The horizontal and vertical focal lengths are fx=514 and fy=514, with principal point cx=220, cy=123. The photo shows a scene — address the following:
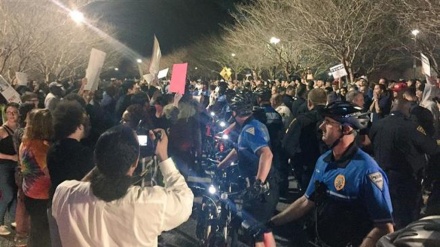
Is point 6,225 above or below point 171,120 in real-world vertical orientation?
below

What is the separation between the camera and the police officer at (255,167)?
16.3ft

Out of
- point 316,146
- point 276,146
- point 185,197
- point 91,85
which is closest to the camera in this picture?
point 185,197

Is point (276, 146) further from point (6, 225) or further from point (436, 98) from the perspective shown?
point (6, 225)

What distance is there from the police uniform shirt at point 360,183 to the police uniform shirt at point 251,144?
6.07ft

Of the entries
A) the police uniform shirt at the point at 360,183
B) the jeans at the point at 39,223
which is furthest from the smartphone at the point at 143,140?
the police uniform shirt at the point at 360,183

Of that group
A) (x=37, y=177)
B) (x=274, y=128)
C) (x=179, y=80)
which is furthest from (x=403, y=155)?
(x=179, y=80)

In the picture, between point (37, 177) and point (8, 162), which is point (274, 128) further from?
point (37, 177)

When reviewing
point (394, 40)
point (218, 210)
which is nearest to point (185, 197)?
point (218, 210)

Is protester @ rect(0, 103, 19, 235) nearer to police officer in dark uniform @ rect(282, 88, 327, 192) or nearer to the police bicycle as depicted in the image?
the police bicycle

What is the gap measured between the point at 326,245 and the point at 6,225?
5.91 metres

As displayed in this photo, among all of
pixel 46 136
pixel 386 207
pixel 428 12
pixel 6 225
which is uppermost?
Answer: pixel 428 12

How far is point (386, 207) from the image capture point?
3322mm

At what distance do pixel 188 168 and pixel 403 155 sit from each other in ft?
9.93

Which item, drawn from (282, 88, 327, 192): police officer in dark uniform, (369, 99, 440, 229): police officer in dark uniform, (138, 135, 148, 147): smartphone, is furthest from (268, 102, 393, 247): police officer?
(282, 88, 327, 192): police officer in dark uniform
